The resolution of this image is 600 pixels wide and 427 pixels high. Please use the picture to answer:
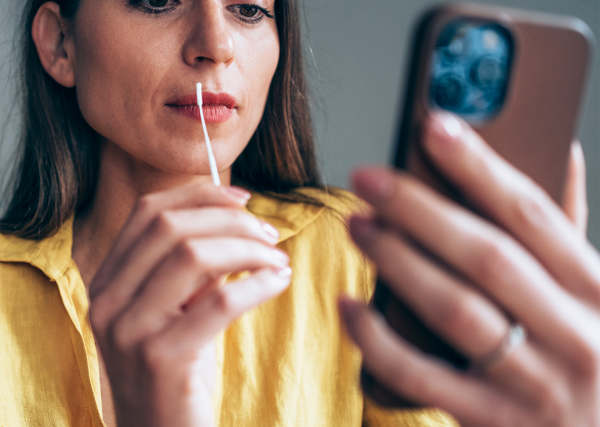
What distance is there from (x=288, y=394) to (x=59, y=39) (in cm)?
78

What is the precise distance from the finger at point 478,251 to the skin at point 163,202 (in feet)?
0.49

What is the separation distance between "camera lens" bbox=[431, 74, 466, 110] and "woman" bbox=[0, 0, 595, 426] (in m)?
0.19

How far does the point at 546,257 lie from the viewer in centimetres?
37

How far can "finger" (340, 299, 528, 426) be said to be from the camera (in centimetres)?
38

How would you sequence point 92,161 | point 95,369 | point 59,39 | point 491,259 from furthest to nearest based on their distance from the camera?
point 92,161 < point 59,39 < point 95,369 < point 491,259

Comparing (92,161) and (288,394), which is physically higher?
(92,161)

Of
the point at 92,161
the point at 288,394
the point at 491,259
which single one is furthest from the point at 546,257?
the point at 92,161

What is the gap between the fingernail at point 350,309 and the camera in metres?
0.39

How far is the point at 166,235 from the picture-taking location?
0.44m

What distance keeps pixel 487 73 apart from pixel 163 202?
1.01ft

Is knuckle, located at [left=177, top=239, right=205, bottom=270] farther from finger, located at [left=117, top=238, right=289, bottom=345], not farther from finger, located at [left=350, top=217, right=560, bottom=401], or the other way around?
finger, located at [left=350, top=217, right=560, bottom=401]

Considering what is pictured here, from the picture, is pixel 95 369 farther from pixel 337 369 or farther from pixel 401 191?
pixel 401 191

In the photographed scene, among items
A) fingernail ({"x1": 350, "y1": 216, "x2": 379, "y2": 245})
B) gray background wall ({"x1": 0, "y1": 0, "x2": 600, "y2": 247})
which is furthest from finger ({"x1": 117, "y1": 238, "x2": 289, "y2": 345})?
gray background wall ({"x1": 0, "y1": 0, "x2": 600, "y2": 247})

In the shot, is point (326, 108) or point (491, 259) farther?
point (326, 108)
